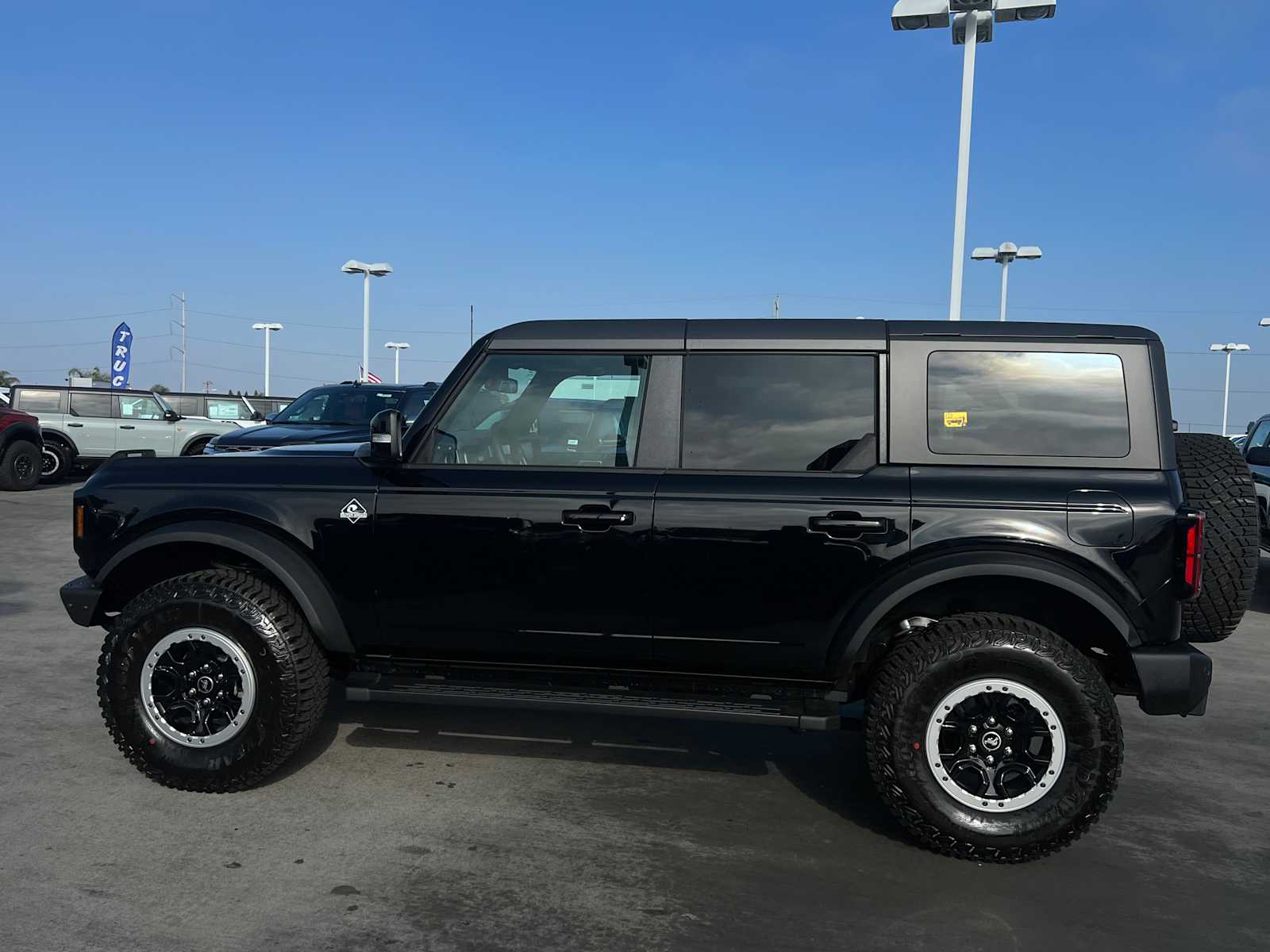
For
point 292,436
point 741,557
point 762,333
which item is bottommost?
point 741,557

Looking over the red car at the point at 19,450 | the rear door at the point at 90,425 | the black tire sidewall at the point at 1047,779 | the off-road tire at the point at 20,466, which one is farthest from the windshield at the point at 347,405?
the black tire sidewall at the point at 1047,779

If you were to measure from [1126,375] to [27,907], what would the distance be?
4.19m

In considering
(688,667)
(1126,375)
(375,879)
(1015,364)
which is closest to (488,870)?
(375,879)

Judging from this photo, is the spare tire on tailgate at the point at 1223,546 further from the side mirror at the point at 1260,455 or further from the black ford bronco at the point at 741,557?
the side mirror at the point at 1260,455

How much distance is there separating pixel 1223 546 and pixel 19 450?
680 inches

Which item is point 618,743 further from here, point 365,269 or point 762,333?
point 365,269

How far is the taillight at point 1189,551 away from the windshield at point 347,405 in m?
9.12

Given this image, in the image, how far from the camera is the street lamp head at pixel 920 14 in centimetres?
1268

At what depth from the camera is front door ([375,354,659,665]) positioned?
12.8ft

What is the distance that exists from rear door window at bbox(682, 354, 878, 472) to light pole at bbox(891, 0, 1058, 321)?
409 inches

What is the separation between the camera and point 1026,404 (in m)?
3.86

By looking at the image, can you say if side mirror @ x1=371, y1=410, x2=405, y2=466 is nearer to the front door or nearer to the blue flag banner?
the front door

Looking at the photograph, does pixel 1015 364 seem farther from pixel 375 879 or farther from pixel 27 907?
pixel 27 907

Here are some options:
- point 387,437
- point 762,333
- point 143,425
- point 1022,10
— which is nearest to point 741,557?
point 762,333
